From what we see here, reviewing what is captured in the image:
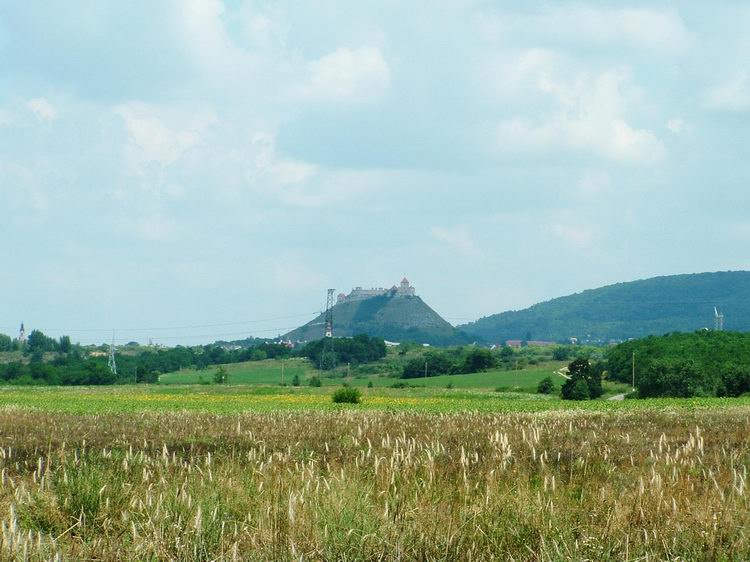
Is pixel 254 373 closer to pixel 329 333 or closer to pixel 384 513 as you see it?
pixel 329 333

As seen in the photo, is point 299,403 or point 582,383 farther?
point 582,383

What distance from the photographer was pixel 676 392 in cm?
7769

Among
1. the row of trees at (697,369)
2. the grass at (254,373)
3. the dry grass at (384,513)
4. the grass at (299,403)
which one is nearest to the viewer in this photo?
the dry grass at (384,513)

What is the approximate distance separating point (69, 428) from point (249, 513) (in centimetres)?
1741

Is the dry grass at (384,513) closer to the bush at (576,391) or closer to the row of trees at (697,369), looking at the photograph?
the row of trees at (697,369)

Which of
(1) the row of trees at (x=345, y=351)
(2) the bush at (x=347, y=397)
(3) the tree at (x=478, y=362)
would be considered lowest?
(2) the bush at (x=347, y=397)

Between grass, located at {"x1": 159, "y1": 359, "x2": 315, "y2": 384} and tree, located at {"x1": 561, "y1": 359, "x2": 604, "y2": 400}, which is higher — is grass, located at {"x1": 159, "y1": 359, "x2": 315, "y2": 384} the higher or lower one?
the higher one

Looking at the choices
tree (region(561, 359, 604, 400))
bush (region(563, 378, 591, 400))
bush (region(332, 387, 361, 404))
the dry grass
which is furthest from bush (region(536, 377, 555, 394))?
the dry grass

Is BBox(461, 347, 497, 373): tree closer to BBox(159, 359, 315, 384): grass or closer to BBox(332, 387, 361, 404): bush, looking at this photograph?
BBox(159, 359, 315, 384): grass

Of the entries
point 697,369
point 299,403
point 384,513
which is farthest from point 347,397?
point 384,513

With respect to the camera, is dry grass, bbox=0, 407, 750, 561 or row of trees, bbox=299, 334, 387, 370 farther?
row of trees, bbox=299, 334, 387, 370

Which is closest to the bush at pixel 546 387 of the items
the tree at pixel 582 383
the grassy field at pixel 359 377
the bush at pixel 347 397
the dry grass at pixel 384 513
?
the grassy field at pixel 359 377

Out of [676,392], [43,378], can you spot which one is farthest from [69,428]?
[43,378]

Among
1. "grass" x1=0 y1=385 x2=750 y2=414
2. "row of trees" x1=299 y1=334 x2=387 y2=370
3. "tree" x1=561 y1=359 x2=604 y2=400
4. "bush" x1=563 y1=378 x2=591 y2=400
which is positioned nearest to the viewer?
"grass" x1=0 y1=385 x2=750 y2=414
